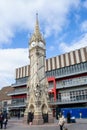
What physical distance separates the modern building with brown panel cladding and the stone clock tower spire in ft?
78.3

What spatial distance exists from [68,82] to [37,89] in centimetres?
3113

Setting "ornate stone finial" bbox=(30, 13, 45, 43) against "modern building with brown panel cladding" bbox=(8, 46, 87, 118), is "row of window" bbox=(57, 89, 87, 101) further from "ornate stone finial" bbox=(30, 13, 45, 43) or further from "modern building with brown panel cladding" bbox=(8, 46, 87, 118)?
"ornate stone finial" bbox=(30, 13, 45, 43)

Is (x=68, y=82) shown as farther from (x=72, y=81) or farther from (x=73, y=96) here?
(x=73, y=96)

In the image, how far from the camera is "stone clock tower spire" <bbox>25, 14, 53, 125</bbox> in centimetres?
2812

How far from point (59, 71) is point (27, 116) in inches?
1372

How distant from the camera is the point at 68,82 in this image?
5925 centimetres

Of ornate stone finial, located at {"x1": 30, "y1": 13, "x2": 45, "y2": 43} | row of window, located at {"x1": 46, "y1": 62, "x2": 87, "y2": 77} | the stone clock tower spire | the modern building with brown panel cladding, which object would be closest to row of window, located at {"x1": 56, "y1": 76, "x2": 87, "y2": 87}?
the modern building with brown panel cladding

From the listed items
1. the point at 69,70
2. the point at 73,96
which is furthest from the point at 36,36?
the point at 69,70

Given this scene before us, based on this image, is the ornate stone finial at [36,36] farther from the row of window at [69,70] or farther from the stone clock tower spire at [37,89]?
the row of window at [69,70]

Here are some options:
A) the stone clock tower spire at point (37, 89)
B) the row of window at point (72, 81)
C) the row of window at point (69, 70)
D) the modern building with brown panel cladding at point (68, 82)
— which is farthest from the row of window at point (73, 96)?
the stone clock tower spire at point (37, 89)

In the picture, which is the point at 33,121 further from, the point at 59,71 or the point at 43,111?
the point at 59,71

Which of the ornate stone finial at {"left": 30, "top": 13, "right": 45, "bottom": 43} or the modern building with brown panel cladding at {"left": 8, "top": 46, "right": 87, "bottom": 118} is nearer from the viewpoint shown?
the ornate stone finial at {"left": 30, "top": 13, "right": 45, "bottom": 43}

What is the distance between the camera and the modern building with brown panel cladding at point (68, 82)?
5453 cm

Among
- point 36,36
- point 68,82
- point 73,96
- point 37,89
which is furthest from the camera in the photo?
point 68,82
